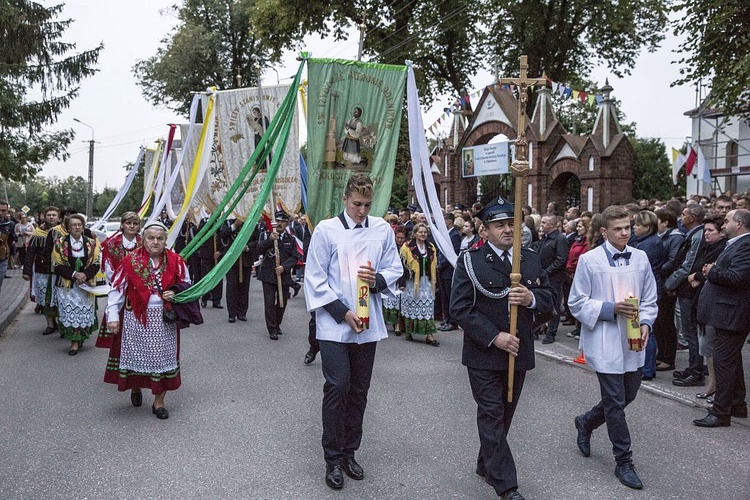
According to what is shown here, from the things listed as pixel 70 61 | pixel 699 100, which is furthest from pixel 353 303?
pixel 70 61

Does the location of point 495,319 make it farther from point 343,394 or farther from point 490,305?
point 343,394

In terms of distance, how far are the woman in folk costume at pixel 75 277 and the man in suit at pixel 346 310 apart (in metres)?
5.16

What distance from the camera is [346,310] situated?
430 cm

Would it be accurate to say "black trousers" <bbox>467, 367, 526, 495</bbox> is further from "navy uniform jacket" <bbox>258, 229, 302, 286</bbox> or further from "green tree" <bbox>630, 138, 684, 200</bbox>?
"green tree" <bbox>630, 138, 684, 200</bbox>

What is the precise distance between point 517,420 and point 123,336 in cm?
343

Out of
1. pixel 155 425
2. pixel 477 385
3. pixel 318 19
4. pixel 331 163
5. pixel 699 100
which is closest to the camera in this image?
pixel 477 385

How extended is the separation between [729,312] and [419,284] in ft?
15.2

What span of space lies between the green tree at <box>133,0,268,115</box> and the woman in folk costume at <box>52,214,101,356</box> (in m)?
27.5

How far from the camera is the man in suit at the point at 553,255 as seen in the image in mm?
9328

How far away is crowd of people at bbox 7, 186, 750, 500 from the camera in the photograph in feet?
13.3

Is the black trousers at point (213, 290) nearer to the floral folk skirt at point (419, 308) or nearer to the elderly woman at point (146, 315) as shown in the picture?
the floral folk skirt at point (419, 308)

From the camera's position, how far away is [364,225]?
14.9 feet

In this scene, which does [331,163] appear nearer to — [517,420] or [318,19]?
[517,420]

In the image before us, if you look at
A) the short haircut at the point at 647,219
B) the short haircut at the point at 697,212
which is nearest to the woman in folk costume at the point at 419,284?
the short haircut at the point at 647,219
